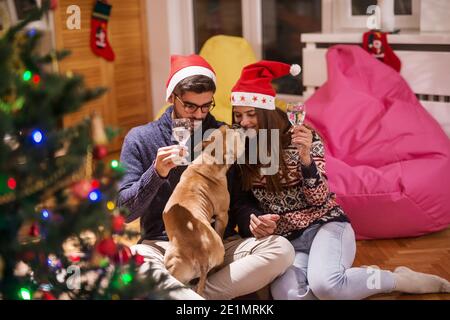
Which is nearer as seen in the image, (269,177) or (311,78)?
(269,177)

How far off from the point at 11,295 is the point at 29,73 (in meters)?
0.37

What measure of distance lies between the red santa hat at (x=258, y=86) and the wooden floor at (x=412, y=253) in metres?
0.89

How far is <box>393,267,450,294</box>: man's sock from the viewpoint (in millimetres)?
2100

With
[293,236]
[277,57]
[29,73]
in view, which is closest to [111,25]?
[277,57]

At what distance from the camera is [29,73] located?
1011mm

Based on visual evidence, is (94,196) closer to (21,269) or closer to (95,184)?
(95,184)

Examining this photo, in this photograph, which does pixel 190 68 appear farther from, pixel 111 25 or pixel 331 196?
pixel 111 25

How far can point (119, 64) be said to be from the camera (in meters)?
4.50

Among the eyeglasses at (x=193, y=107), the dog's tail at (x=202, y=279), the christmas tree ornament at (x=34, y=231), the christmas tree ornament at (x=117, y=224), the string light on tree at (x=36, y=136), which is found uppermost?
the string light on tree at (x=36, y=136)

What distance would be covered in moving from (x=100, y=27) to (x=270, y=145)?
262cm

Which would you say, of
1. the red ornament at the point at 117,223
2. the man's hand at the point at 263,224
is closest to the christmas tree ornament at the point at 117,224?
the red ornament at the point at 117,223

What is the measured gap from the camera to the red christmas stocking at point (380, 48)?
321 centimetres

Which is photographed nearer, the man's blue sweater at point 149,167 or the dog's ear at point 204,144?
the dog's ear at point 204,144

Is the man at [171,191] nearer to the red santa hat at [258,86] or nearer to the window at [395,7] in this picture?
the red santa hat at [258,86]
